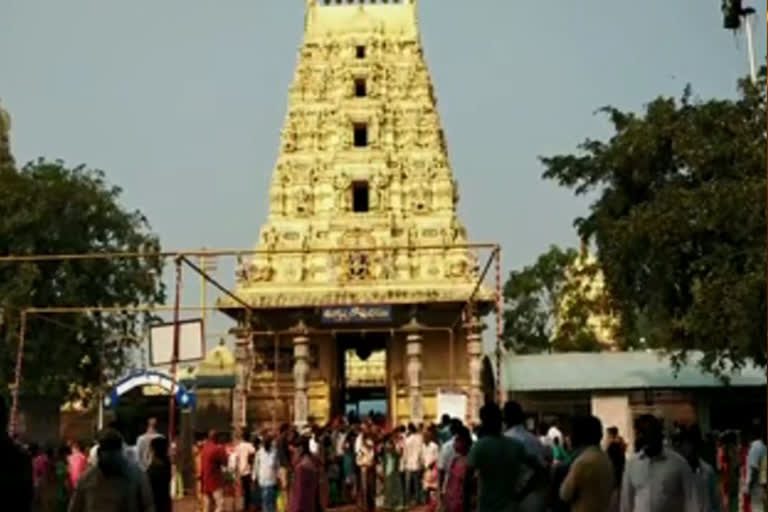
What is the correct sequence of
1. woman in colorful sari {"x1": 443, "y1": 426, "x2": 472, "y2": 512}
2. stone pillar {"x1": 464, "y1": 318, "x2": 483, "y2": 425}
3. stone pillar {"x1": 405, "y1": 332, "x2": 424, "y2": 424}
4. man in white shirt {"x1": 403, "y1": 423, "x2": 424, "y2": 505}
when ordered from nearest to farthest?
woman in colorful sari {"x1": 443, "y1": 426, "x2": 472, "y2": 512}
man in white shirt {"x1": 403, "y1": 423, "x2": 424, "y2": 505}
stone pillar {"x1": 464, "y1": 318, "x2": 483, "y2": 425}
stone pillar {"x1": 405, "y1": 332, "x2": 424, "y2": 424}

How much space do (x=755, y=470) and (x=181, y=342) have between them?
314 inches

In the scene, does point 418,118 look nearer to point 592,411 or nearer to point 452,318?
point 452,318

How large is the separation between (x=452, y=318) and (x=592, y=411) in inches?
295

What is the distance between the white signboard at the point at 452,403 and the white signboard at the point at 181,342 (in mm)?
5421

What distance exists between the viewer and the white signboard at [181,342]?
56.5 feet

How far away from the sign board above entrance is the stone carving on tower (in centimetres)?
130

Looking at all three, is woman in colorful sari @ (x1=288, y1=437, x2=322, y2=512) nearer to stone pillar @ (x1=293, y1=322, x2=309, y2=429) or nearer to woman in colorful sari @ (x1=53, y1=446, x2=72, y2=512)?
woman in colorful sari @ (x1=53, y1=446, x2=72, y2=512)

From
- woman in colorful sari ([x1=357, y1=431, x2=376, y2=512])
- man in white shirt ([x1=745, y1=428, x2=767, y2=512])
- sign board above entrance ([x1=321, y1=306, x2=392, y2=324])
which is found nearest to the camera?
man in white shirt ([x1=745, y1=428, x2=767, y2=512])

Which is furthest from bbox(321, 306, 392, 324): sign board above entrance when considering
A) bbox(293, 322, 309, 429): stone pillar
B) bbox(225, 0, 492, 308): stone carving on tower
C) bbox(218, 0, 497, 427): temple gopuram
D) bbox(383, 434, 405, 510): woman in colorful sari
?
bbox(383, 434, 405, 510): woman in colorful sari

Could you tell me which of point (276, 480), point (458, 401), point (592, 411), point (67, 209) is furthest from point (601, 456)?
point (67, 209)

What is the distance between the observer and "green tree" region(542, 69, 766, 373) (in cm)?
1997

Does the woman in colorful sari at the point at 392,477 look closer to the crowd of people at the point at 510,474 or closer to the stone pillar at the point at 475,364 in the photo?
the crowd of people at the point at 510,474

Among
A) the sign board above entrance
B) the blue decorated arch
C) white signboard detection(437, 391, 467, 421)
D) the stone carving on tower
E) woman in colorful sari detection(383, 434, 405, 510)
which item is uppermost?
the stone carving on tower

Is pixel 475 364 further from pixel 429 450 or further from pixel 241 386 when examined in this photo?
pixel 429 450
